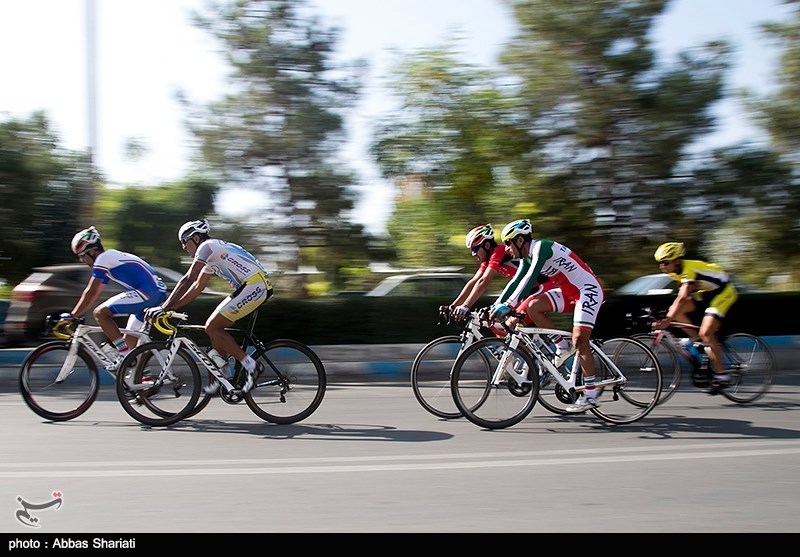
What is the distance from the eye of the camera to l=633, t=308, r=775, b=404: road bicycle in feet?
29.0

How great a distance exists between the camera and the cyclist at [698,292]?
887cm

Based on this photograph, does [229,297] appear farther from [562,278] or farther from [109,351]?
[562,278]

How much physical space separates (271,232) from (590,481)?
10721 mm

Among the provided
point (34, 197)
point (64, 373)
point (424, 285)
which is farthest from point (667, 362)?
point (34, 197)

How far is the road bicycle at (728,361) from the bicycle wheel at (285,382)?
374 cm

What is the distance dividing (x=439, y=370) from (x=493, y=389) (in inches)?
38.9

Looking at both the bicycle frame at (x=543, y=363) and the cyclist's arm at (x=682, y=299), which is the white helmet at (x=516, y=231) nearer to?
the bicycle frame at (x=543, y=363)

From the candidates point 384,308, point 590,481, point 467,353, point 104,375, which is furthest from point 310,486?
point 384,308

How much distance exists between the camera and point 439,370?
8539 millimetres

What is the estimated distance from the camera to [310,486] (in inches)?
219

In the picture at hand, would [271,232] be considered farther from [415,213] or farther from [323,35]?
[323,35]

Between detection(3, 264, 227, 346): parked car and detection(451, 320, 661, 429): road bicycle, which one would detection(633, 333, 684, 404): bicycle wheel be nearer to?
detection(451, 320, 661, 429): road bicycle

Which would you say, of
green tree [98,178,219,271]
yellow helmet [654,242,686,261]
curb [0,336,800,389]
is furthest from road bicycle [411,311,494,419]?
green tree [98,178,219,271]

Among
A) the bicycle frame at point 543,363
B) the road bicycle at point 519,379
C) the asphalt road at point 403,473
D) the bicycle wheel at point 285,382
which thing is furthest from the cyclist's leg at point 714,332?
the bicycle wheel at point 285,382
